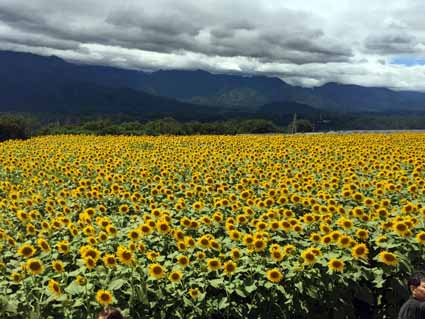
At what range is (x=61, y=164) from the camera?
47.2ft

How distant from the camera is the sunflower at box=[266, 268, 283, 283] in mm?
5588

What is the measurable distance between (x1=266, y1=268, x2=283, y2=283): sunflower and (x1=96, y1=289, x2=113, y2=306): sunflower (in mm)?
1857

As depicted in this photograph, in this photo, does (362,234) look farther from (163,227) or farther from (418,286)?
(163,227)

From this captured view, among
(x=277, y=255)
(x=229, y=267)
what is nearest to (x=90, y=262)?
(x=229, y=267)

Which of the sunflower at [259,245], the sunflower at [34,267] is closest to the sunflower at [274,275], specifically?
the sunflower at [259,245]

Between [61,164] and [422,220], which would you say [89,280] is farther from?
[61,164]

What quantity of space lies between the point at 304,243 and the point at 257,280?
1.13m

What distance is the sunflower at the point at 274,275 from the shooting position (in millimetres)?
5588

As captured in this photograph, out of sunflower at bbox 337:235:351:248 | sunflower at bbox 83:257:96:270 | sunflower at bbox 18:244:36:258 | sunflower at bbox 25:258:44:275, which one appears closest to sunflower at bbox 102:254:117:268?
sunflower at bbox 83:257:96:270

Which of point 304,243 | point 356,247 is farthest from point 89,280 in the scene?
point 356,247

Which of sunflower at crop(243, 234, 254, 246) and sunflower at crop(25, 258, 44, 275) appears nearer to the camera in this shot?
sunflower at crop(25, 258, 44, 275)

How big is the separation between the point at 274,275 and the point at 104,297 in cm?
199

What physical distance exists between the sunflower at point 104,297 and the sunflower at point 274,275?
1.86 m

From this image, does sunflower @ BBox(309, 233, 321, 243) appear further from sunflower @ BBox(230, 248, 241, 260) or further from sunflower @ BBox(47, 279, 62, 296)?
sunflower @ BBox(47, 279, 62, 296)
